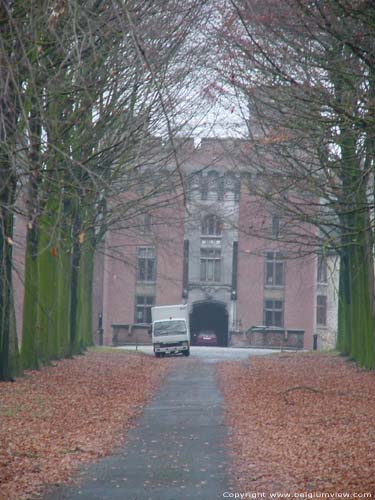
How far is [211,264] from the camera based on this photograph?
69.0 metres

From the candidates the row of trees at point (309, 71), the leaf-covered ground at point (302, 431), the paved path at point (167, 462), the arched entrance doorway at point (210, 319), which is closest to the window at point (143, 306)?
the arched entrance doorway at point (210, 319)

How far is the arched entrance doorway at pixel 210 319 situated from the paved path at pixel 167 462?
47097mm

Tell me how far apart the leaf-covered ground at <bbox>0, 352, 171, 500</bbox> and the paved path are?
16.1 inches

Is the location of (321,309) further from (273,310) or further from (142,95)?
(142,95)

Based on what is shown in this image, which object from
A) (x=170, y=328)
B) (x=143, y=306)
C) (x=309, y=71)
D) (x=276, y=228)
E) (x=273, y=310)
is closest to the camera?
(x=309, y=71)

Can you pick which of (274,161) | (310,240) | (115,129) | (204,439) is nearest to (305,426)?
(204,439)

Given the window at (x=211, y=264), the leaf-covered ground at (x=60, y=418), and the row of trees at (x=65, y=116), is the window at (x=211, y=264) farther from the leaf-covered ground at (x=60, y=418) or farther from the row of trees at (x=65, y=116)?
the leaf-covered ground at (x=60, y=418)

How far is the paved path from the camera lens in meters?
11.0

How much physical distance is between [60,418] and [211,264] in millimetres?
51124

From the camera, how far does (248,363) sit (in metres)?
38.0

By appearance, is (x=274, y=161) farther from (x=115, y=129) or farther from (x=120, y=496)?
(x=120, y=496)

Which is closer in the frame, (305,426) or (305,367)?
(305,426)

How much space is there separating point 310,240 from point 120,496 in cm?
2222

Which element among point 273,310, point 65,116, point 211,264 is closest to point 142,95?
point 65,116
